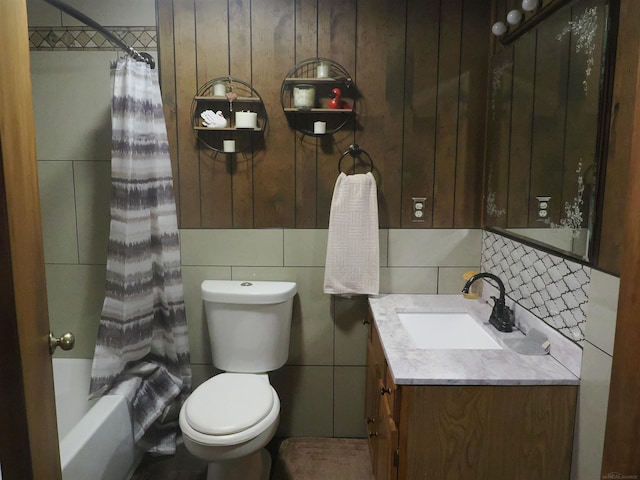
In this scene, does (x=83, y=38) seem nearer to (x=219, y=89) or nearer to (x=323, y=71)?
(x=219, y=89)

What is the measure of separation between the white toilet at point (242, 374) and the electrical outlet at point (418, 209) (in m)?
0.70

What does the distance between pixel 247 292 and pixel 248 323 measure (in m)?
0.15

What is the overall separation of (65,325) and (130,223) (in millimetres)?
845

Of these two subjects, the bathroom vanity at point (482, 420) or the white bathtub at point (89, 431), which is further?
the white bathtub at point (89, 431)

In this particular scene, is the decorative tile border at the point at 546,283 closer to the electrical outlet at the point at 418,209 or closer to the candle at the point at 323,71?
the electrical outlet at the point at 418,209

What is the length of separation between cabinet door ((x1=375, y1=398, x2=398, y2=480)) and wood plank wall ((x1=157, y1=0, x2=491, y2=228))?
922mm

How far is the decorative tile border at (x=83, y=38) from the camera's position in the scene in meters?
2.05

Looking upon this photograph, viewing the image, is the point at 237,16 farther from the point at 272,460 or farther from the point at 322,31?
the point at 272,460

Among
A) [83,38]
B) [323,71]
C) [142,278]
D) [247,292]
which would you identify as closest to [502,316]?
[247,292]

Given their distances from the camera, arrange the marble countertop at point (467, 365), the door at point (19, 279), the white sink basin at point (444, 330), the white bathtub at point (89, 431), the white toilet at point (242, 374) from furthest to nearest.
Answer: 1. the white sink basin at point (444, 330)
2. the white toilet at point (242, 374)
3. the white bathtub at point (89, 431)
4. the marble countertop at point (467, 365)
5. the door at point (19, 279)

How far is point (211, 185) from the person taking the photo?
2.12 m

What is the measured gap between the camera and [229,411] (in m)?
1.65

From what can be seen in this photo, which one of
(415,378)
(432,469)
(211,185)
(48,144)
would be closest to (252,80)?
(211,185)

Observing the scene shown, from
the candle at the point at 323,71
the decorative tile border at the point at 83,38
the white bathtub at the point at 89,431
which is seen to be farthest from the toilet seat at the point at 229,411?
the decorative tile border at the point at 83,38
